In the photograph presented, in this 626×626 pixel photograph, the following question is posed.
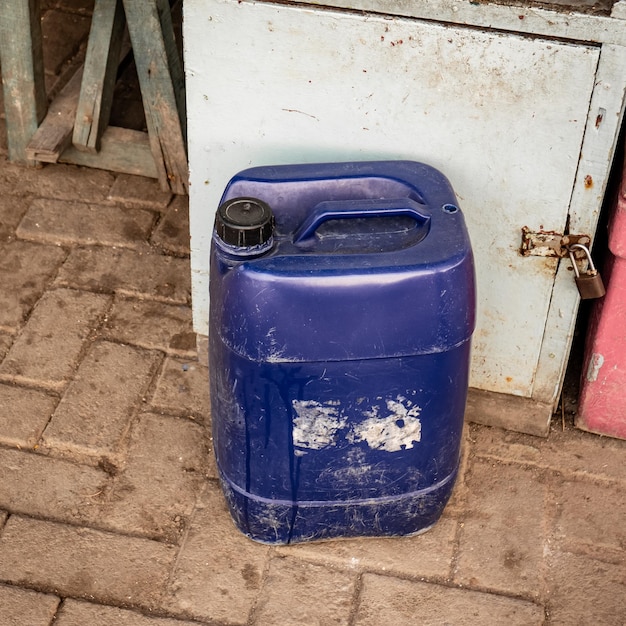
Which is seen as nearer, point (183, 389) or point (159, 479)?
point (159, 479)

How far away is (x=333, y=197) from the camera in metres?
2.54

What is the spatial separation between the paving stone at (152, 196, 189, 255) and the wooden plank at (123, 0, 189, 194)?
8 centimetres

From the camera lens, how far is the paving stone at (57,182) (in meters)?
3.98

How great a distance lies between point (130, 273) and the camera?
3.67 metres

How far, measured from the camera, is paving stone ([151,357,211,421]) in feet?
10.5

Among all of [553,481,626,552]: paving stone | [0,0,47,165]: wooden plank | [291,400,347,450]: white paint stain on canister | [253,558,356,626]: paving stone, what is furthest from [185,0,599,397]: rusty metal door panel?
[0,0,47,165]: wooden plank

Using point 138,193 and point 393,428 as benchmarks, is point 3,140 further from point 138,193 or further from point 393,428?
point 393,428

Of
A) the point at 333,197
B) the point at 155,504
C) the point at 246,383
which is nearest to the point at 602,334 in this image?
the point at 333,197

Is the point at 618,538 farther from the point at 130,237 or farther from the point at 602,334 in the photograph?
the point at 130,237

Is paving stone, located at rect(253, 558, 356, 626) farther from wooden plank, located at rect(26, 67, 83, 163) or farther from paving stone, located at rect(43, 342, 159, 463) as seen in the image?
wooden plank, located at rect(26, 67, 83, 163)

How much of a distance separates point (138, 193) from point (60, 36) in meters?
1.27

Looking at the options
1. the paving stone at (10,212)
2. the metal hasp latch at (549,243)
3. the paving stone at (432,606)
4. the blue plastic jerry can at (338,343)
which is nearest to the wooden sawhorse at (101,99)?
the paving stone at (10,212)

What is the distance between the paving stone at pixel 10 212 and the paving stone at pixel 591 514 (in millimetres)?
2230

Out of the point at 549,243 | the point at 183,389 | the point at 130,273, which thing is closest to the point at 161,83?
the point at 130,273
